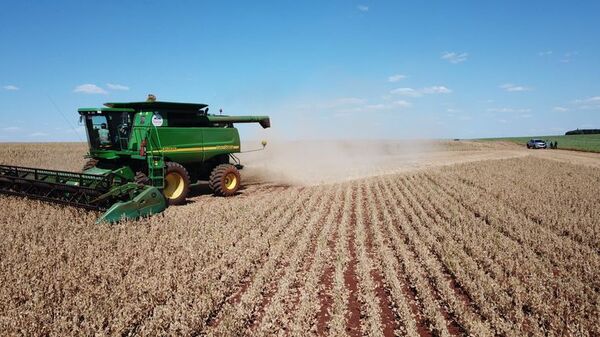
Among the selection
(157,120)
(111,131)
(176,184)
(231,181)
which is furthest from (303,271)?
(111,131)

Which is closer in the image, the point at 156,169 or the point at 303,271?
the point at 303,271

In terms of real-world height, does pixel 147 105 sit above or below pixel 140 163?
above

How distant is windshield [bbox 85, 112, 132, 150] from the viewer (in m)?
10.2

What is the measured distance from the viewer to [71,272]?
15.2 feet

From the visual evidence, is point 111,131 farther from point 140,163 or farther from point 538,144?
point 538,144

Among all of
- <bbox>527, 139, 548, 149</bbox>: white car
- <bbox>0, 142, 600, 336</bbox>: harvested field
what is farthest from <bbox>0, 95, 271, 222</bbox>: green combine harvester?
<bbox>527, 139, 548, 149</bbox>: white car

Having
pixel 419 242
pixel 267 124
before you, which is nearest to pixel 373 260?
pixel 419 242

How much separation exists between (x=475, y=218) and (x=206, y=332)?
6.84 meters

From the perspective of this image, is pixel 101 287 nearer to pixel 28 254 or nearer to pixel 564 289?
pixel 28 254

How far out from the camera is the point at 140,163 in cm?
1033

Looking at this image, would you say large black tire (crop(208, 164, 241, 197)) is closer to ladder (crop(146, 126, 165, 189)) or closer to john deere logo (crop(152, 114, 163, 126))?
ladder (crop(146, 126, 165, 189))

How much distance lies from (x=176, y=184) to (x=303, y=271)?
6226 mm

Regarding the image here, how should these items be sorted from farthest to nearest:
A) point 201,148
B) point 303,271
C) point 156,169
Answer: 1. point 201,148
2. point 156,169
3. point 303,271

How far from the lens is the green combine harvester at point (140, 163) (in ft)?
26.3
